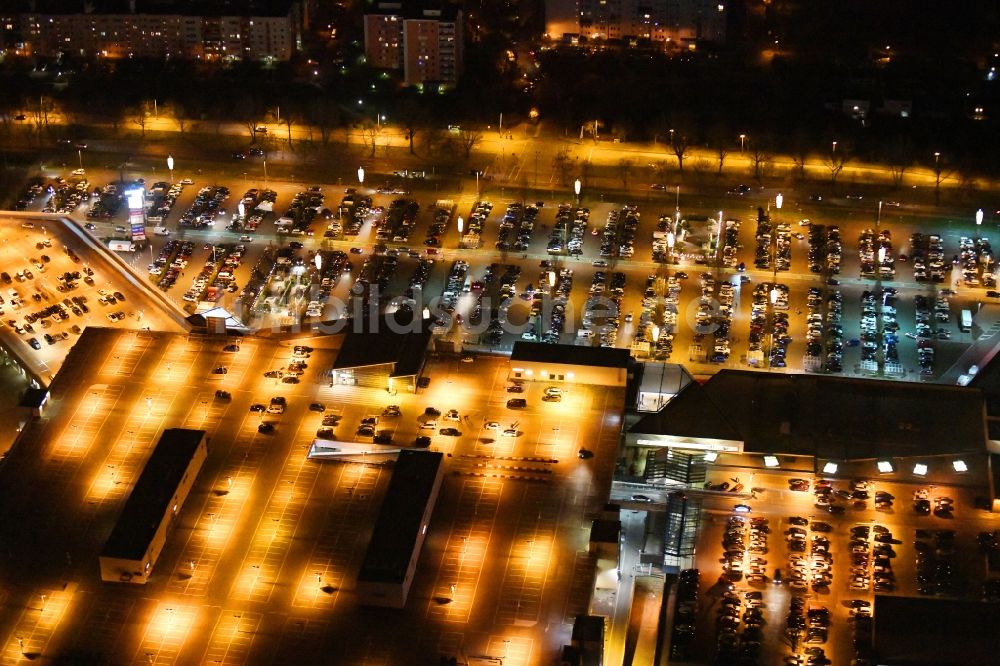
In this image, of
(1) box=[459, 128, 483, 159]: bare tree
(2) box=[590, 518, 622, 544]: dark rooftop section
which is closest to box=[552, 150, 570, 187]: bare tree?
(1) box=[459, 128, 483, 159]: bare tree

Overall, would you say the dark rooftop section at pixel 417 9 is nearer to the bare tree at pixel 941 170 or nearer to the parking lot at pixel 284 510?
the bare tree at pixel 941 170

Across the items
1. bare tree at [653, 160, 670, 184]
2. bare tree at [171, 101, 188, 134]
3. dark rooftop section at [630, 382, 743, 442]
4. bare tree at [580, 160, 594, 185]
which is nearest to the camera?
dark rooftop section at [630, 382, 743, 442]

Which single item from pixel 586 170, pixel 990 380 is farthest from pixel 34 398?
pixel 586 170

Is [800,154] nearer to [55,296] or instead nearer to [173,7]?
[55,296]

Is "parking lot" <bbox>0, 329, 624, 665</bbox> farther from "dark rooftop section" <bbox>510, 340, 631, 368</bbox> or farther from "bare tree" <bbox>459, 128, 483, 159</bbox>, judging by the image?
"bare tree" <bbox>459, 128, 483, 159</bbox>

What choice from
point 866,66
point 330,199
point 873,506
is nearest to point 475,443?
point 873,506
